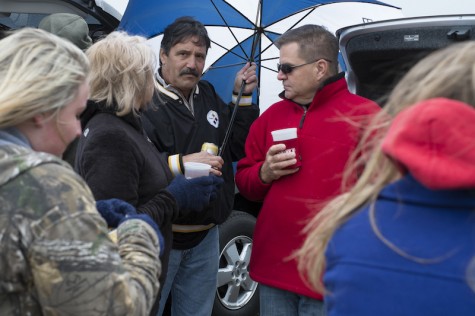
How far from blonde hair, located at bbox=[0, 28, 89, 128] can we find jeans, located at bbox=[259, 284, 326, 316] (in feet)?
5.29

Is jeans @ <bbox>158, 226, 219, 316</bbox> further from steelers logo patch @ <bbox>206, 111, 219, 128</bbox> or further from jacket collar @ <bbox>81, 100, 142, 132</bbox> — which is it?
jacket collar @ <bbox>81, 100, 142, 132</bbox>

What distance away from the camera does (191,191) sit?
2824mm

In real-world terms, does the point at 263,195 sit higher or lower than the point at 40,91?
lower

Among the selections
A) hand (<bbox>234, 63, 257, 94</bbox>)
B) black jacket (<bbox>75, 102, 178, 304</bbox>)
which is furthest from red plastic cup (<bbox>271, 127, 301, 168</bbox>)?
hand (<bbox>234, 63, 257, 94</bbox>)

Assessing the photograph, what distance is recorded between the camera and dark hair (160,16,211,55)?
12.1 ft

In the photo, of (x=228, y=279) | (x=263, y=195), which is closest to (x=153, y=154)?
(x=263, y=195)

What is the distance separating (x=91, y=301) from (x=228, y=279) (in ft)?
10.4

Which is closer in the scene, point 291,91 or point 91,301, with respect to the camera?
point 91,301

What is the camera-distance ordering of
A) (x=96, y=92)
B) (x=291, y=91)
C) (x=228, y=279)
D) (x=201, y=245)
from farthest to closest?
(x=228, y=279) → (x=201, y=245) → (x=291, y=91) → (x=96, y=92)

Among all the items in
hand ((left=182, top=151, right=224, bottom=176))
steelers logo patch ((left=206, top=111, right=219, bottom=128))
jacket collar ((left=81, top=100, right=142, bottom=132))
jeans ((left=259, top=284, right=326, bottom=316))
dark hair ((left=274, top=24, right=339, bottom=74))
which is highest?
dark hair ((left=274, top=24, right=339, bottom=74))

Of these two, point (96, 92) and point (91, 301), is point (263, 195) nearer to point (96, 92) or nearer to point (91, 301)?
point (96, 92)

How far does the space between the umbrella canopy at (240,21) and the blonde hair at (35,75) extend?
→ 2380 mm

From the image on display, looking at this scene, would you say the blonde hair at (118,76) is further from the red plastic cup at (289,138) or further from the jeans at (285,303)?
the jeans at (285,303)

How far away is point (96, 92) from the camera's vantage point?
2793mm
